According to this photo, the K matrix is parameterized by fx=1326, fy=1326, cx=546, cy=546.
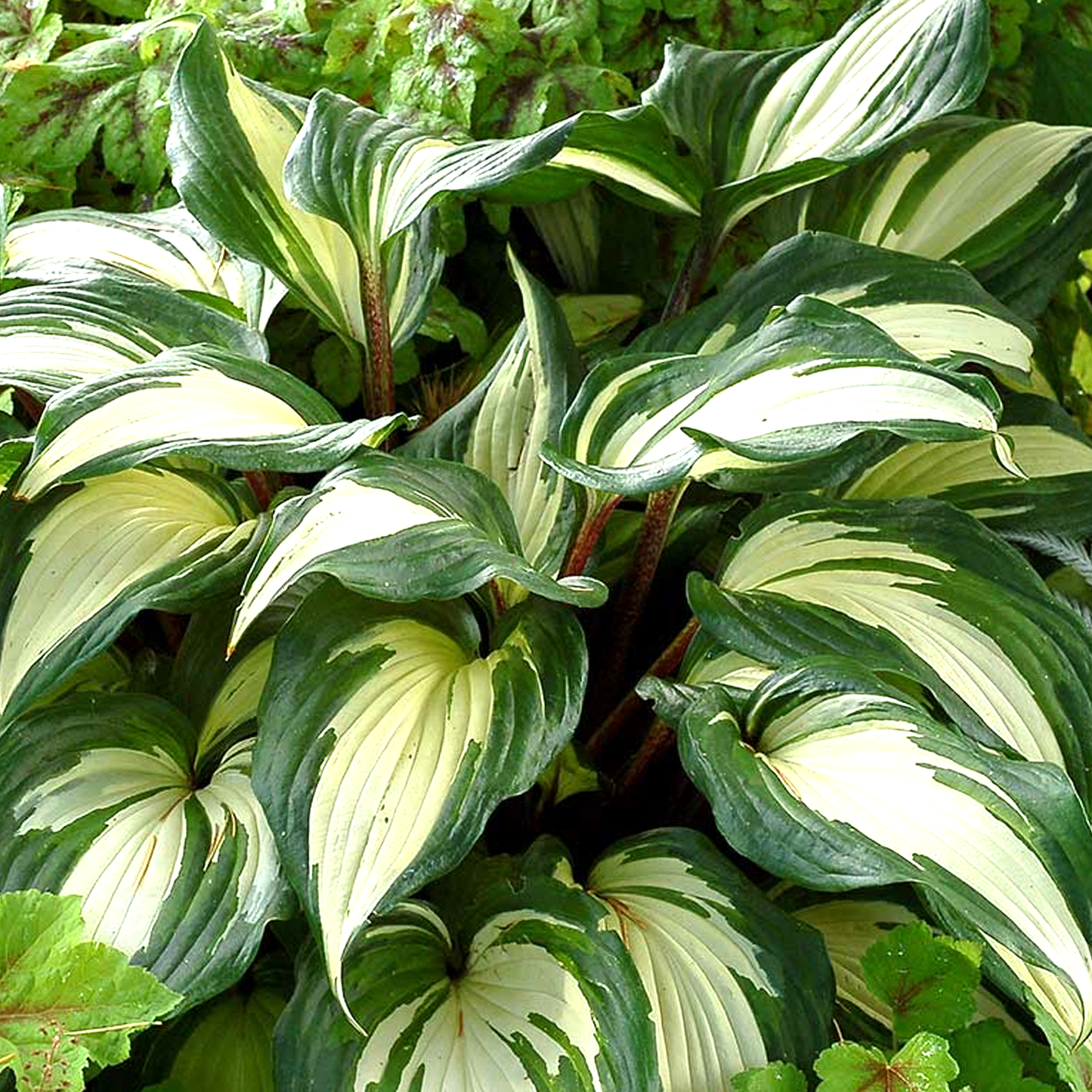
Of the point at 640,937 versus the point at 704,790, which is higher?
the point at 704,790

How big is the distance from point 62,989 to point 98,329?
518 mm

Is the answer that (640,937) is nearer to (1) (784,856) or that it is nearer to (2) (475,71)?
→ (1) (784,856)

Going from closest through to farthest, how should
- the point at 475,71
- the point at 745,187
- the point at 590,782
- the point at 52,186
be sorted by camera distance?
1. the point at 590,782
2. the point at 745,187
3. the point at 475,71
4. the point at 52,186

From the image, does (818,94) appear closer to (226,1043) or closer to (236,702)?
(236,702)

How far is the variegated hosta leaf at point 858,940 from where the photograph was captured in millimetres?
877

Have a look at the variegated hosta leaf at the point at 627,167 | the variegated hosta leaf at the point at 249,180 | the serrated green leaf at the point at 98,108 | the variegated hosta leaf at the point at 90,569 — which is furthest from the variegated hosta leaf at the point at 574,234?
the variegated hosta leaf at the point at 90,569

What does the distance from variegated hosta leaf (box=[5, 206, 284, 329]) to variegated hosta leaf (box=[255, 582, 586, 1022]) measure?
0.41m

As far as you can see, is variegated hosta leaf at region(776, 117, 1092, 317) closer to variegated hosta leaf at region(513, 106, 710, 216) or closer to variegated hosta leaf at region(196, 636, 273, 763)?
variegated hosta leaf at region(513, 106, 710, 216)

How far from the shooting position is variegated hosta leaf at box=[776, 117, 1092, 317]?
3.73ft

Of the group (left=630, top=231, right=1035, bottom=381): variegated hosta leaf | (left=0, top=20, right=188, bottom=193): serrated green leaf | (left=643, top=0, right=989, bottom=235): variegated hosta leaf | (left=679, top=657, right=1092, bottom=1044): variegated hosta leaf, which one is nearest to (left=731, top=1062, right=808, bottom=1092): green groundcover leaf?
(left=679, top=657, right=1092, bottom=1044): variegated hosta leaf

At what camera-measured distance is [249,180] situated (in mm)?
1043

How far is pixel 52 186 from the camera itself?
4.27 feet

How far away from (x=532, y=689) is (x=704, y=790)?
12cm

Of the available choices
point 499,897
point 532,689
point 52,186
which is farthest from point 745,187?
point 52,186
